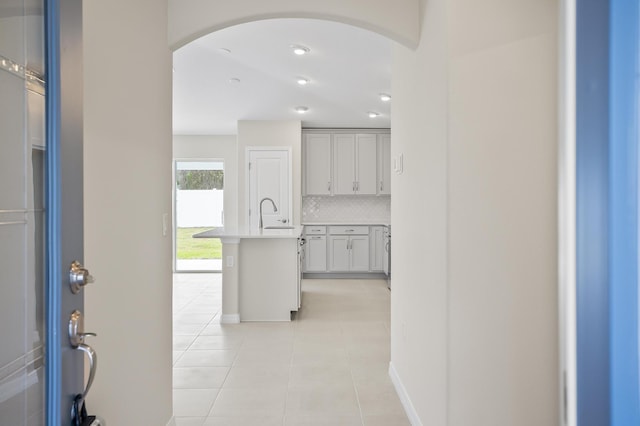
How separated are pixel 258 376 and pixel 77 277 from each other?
2.38 m

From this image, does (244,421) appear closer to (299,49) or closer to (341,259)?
(299,49)

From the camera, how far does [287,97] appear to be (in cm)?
545

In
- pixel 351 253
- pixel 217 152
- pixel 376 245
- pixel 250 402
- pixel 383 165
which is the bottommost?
pixel 250 402

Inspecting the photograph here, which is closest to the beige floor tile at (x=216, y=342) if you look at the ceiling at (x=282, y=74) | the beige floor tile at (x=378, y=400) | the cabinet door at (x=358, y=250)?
the beige floor tile at (x=378, y=400)

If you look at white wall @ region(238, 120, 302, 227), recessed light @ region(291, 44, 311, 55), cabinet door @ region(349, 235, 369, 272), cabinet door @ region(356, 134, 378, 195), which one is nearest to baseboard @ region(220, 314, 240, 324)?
white wall @ region(238, 120, 302, 227)

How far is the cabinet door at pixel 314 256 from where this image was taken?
7.08 m

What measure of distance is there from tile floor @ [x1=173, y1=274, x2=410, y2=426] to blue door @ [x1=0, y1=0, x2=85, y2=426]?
69.0 inches

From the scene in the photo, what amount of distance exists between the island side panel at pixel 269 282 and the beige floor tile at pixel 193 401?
5.64ft

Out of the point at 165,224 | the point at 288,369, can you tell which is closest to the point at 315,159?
the point at 288,369

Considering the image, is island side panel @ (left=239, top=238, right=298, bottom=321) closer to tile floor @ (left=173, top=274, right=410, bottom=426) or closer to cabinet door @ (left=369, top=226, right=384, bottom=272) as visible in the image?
tile floor @ (left=173, top=274, right=410, bottom=426)

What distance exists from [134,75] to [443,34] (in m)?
1.33

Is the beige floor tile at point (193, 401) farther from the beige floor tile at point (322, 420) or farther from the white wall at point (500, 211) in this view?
the white wall at point (500, 211)

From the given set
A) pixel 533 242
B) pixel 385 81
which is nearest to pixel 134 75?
pixel 533 242

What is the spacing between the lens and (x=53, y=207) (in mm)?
890
